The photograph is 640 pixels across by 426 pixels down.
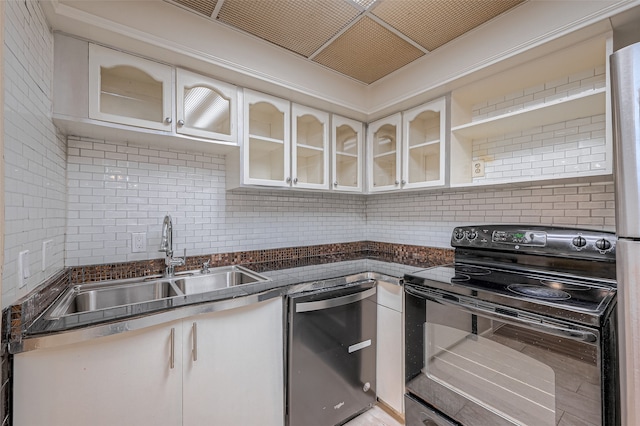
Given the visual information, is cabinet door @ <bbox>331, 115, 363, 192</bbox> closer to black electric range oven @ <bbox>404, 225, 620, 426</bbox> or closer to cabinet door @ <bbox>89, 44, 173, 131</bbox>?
black electric range oven @ <bbox>404, 225, 620, 426</bbox>

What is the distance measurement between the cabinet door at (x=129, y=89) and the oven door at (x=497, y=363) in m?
1.67

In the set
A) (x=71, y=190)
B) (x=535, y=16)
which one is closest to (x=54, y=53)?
(x=71, y=190)

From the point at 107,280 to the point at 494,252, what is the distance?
2.27 meters

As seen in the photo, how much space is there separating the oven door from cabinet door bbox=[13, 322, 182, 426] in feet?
3.87

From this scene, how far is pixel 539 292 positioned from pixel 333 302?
0.97 metres

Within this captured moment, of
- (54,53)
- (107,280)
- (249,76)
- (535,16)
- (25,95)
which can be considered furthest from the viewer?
(249,76)

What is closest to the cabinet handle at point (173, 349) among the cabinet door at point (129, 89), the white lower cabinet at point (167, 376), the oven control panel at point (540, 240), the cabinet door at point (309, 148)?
the white lower cabinet at point (167, 376)

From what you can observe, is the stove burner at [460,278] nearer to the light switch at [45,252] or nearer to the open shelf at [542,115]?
the open shelf at [542,115]

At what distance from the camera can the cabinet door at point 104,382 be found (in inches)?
35.6

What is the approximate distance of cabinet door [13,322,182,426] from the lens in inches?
35.6

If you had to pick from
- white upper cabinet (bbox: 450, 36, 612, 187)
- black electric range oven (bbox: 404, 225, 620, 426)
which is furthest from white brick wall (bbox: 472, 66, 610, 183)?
black electric range oven (bbox: 404, 225, 620, 426)

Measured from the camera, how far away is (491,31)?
157 centimetres

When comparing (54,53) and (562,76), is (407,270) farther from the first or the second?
(54,53)

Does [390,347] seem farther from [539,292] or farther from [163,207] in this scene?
[163,207]
